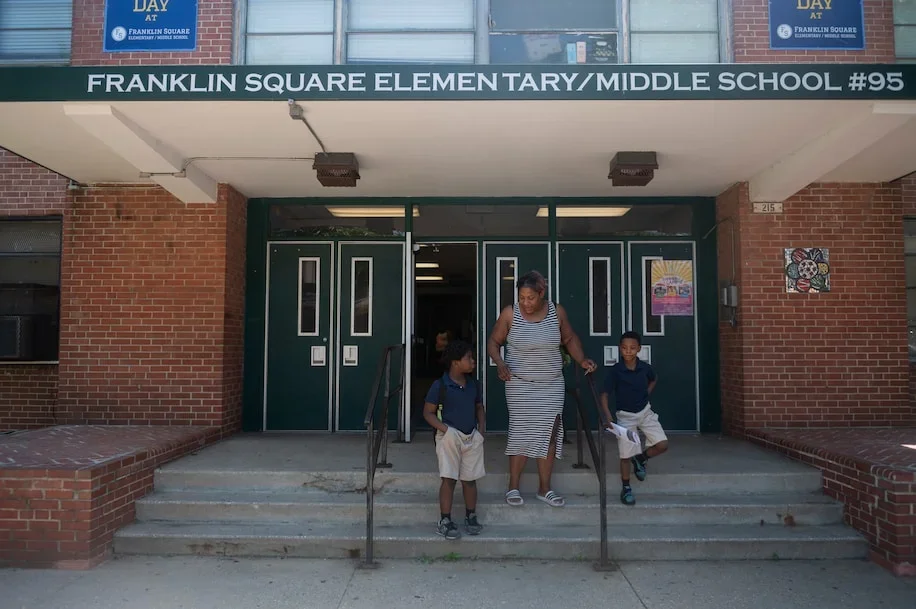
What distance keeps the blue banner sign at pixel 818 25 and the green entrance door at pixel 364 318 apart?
430 cm

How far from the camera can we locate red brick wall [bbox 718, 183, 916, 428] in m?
6.91

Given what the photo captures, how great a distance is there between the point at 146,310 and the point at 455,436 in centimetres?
401

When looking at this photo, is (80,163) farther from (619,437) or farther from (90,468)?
(619,437)

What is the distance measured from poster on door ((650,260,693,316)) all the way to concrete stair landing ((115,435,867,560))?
7.01 feet

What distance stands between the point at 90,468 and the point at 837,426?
260 inches

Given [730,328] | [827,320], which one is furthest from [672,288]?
[827,320]

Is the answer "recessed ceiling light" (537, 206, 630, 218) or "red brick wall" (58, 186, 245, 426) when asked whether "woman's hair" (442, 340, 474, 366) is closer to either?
"red brick wall" (58, 186, 245, 426)

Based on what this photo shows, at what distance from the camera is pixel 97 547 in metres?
4.80

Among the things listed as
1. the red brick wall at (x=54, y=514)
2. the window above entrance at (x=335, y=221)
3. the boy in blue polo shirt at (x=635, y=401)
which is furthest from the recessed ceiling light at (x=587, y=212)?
the red brick wall at (x=54, y=514)

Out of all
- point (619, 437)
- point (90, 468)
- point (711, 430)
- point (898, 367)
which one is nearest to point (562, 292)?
point (711, 430)

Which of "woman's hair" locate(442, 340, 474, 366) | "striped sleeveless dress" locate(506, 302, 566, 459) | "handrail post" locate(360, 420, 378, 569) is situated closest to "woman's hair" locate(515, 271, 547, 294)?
"striped sleeveless dress" locate(506, 302, 566, 459)

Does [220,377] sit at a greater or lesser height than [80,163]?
lesser

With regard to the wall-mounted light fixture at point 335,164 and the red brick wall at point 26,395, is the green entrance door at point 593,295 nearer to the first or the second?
the wall-mounted light fixture at point 335,164

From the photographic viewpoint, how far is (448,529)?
193 inches
